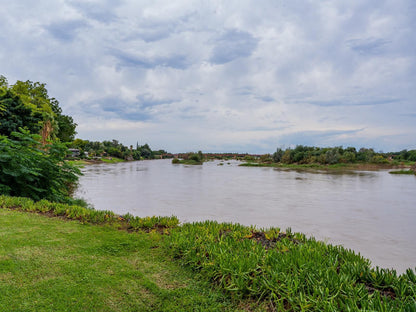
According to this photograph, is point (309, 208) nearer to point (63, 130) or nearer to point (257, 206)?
point (257, 206)

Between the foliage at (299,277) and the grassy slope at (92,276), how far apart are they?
0.22m

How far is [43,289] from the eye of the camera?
2162 millimetres

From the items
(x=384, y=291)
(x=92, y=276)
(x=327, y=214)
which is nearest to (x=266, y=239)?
(x=384, y=291)

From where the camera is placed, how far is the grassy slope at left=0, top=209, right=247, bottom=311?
6.75 ft

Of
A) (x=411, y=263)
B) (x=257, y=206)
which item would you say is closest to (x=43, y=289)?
(x=411, y=263)

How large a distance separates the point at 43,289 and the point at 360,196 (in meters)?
15.2

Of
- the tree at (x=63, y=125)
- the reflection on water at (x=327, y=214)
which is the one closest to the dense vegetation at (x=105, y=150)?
the tree at (x=63, y=125)

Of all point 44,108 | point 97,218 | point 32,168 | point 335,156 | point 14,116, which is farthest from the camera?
point 335,156

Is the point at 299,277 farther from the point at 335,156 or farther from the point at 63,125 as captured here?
the point at 335,156

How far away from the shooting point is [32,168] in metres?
6.18

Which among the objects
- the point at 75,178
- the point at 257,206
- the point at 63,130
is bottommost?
the point at 257,206

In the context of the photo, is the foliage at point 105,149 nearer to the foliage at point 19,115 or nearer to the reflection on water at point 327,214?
the foliage at point 19,115

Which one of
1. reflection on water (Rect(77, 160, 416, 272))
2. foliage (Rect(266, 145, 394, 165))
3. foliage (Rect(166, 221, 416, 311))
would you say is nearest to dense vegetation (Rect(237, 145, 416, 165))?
foliage (Rect(266, 145, 394, 165))

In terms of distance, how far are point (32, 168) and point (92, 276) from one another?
5.05 metres
